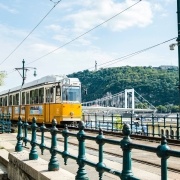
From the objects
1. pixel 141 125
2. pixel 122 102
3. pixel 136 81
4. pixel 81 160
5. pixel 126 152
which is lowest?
pixel 141 125

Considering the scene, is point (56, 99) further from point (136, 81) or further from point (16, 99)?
point (136, 81)

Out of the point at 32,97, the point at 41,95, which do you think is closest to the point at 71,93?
the point at 41,95

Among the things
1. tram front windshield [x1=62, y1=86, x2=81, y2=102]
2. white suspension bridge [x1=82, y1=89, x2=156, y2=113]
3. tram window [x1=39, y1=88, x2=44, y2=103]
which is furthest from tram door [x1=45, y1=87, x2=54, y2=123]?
white suspension bridge [x1=82, y1=89, x2=156, y2=113]

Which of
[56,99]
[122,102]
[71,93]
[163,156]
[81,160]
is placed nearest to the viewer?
[163,156]

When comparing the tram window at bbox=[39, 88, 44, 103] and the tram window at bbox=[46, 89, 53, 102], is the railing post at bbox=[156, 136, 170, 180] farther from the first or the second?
the tram window at bbox=[39, 88, 44, 103]

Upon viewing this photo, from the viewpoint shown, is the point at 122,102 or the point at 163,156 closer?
the point at 163,156

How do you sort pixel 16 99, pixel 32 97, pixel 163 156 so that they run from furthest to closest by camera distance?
pixel 16 99
pixel 32 97
pixel 163 156

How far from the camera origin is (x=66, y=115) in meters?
24.2

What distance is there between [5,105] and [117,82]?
3987 inches

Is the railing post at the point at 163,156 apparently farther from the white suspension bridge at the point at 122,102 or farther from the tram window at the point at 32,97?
the white suspension bridge at the point at 122,102

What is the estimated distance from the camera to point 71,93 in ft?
80.2

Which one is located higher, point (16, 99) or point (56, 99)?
point (16, 99)

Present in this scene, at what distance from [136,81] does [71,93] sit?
359ft

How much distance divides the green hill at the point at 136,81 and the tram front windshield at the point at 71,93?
87.8m
